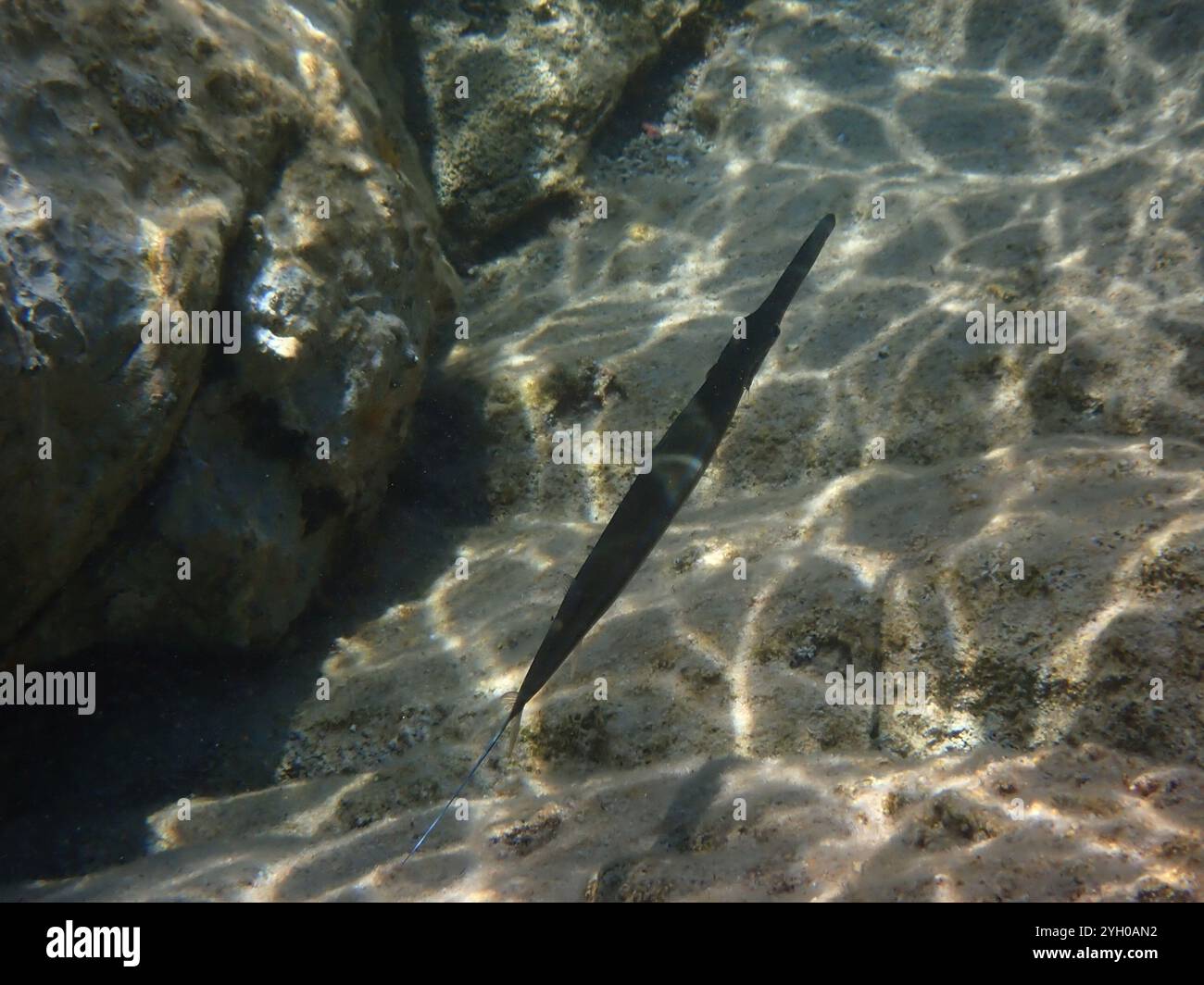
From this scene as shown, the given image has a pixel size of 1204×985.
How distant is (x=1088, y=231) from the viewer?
4598 mm

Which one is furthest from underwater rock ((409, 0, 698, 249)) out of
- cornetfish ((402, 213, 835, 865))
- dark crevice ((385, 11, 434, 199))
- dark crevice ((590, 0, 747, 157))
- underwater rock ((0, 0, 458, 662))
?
cornetfish ((402, 213, 835, 865))

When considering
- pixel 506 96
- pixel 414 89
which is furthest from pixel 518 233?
pixel 414 89

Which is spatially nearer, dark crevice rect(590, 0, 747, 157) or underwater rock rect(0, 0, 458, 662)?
underwater rock rect(0, 0, 458, 662)

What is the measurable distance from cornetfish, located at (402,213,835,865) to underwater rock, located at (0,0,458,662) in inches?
79.7

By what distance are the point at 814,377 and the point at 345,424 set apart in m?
2.85

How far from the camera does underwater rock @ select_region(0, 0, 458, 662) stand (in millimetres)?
3002

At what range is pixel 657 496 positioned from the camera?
2492 millimetres

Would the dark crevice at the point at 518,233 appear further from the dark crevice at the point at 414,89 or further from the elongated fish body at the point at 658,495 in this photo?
the elongated fish body at the point at 658,495

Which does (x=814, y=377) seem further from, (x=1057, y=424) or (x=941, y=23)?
(x=941, y=23)

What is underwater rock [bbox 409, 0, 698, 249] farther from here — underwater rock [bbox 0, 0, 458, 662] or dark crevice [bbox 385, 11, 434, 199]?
underwater rock [bbox 0, 0, 458, 662]

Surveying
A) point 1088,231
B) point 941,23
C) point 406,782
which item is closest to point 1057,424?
point 1088,231

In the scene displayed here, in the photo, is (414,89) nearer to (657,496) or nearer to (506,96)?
(506,96)

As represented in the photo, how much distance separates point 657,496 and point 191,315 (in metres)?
2.38

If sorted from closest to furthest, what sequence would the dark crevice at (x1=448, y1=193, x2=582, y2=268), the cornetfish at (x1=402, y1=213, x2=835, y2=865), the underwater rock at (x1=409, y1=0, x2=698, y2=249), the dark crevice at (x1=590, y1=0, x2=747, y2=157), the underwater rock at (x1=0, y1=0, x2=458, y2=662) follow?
the cornetfish at (x1=402, y1=213, x2=835, y2=865), the underwater rock at (x1=0, y1=0, x2=458, y2=662), the underwater rock at (x1=409, y1=0, x2=698, y2=249), the dark crevice at (x1=448, y1=193, x2=582, y2=268), the dark crevice at (x1=590, y1=0, x2=747, y2=157)
